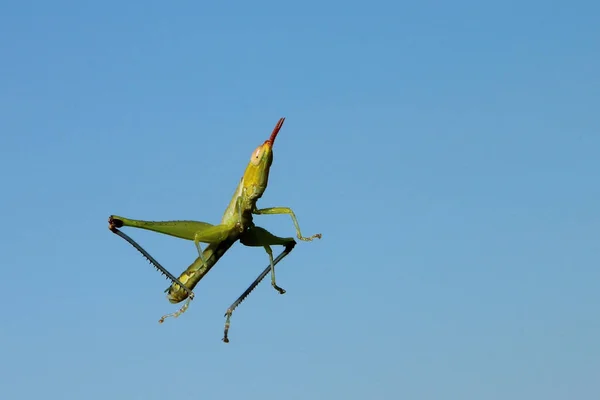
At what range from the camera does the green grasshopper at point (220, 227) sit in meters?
15.6

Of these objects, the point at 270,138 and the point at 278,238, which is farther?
the point at 278,238

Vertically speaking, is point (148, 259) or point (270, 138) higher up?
point (270, 138)

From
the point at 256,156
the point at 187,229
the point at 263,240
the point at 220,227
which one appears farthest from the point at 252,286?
the point at 256,156

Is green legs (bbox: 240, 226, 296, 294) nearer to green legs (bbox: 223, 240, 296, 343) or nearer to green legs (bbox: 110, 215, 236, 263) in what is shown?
green legs (bbox: 223, 240, 296, 343)

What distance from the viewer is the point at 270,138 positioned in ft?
51.1

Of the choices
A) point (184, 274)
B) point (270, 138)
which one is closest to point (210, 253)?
point (184, 274)

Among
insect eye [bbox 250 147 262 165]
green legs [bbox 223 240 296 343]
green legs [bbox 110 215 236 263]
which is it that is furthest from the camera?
green legs [bbox 223 240 296 343]

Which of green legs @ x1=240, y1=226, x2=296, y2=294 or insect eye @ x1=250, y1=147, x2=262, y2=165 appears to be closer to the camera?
insect eye @ x1=250, y1=147, x2=262, y2=165

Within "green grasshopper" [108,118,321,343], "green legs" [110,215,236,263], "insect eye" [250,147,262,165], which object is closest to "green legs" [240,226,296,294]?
"green grasshopper" [108,118,321,343]

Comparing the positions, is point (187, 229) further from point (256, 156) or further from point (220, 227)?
point (256, 156)

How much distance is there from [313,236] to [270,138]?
1376 millimetres

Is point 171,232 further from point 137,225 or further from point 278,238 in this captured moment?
point 278,238

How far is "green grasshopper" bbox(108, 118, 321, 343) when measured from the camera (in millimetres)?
15633

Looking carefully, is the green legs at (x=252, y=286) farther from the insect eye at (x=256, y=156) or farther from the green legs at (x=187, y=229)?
the insect eye at (x=256, y=156)
